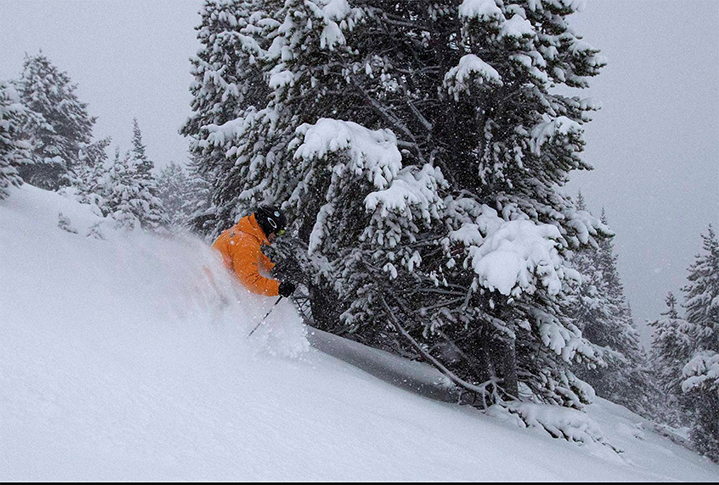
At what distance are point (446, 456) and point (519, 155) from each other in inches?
197

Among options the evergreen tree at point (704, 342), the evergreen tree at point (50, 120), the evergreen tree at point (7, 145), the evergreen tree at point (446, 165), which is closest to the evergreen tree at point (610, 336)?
the evergreen tree at point (704, 342)

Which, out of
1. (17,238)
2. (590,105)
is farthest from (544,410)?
(17,238)

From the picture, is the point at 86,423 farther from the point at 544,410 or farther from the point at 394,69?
the point at 394,69

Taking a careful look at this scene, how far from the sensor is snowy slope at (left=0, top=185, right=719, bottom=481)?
7.82 ft

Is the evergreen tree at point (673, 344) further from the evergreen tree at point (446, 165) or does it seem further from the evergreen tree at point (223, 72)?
the evergreen tree at point (223, 72)

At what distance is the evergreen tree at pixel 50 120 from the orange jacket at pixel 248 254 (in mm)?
27262

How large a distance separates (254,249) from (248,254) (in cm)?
11

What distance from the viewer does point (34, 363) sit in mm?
3516

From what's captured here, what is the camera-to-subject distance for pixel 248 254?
607cm

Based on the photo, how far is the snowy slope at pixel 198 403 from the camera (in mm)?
2383

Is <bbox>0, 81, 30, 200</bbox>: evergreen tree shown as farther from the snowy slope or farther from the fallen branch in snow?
the fallen branch in snow

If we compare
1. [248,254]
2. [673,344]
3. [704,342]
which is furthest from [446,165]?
[673,344]

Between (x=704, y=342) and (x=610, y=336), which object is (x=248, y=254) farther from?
(x=610, y=336)

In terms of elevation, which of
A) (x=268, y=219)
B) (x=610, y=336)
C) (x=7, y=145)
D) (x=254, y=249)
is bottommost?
(x=7, y=145)
